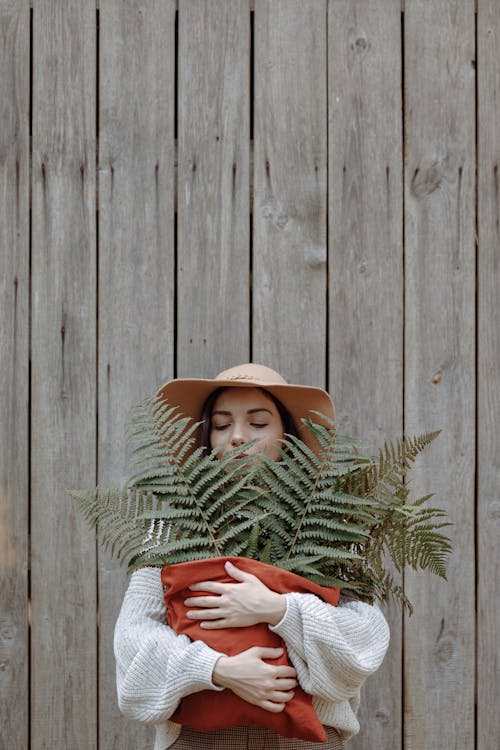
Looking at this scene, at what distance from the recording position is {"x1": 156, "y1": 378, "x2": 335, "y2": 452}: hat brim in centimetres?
233

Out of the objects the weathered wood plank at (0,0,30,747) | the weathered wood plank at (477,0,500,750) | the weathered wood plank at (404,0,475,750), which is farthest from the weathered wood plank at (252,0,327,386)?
the weathered wood plank at (0,0,30,747)

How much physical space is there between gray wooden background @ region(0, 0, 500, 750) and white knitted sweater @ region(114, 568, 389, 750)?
0.80 meters

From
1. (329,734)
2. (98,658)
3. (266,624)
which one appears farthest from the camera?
(98,658)

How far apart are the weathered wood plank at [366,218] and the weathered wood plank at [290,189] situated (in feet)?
0.13

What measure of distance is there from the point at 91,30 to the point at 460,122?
3.91ft

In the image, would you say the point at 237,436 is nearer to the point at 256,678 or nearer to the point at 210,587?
the point at 210,587

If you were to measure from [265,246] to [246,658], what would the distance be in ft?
4.46

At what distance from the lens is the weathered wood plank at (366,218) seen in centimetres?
279

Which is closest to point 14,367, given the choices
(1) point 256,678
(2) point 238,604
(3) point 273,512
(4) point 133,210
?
(4) point 133,210

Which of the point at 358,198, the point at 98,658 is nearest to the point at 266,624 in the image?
the point at 98,658

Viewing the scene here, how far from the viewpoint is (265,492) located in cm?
206

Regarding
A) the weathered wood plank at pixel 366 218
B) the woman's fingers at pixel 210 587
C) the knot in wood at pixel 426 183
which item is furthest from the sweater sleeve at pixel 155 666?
the knot in wood at pixel 426 183

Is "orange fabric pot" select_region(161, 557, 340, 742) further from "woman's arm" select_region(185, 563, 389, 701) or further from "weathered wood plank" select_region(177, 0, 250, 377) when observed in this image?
"weathered wood plank" select_region(177, 0, 250, 377)

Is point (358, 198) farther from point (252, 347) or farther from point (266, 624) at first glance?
point (266, 624)
